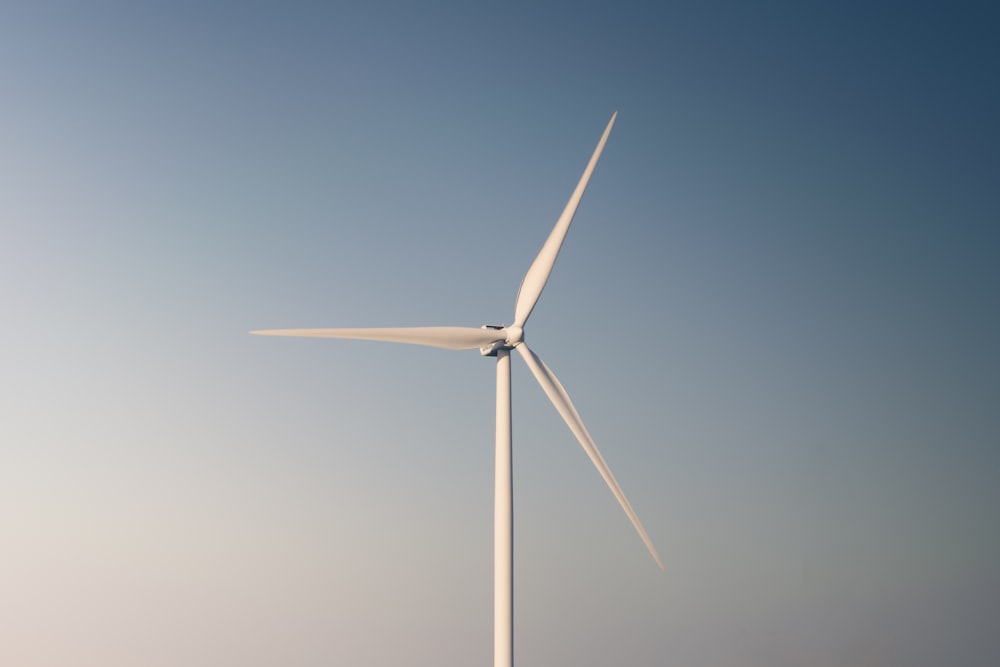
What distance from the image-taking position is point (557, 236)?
4828cm

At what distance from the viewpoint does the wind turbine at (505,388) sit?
4356 cm

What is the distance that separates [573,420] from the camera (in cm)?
4625

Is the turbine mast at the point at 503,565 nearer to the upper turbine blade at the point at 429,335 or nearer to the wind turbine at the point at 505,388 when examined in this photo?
the wind turbine at the point at 505,388

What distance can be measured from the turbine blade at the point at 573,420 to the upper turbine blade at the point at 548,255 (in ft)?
6.40

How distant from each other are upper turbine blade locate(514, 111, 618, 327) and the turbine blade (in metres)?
1.95

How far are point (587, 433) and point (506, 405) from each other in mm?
3630

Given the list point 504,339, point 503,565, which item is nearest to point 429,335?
point 504,339

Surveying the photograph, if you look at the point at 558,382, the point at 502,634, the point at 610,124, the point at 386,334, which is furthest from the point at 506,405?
the point at 610,124

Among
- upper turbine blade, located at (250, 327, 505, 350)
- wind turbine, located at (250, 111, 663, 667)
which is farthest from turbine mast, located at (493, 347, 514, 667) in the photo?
upper turbine blade, located at (250, 327, 505, 350)

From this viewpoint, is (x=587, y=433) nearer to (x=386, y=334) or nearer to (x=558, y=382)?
(x=558, y=382)

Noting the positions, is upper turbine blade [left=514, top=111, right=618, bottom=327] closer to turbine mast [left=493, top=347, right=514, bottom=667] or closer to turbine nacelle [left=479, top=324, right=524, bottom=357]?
turbine nacelle [left=479, top=324, right=524, bottom=357]

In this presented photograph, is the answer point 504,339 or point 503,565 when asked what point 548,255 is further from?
point 503,565

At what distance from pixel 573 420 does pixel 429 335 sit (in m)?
6.91

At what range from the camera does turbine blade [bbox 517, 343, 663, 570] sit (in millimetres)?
45375
